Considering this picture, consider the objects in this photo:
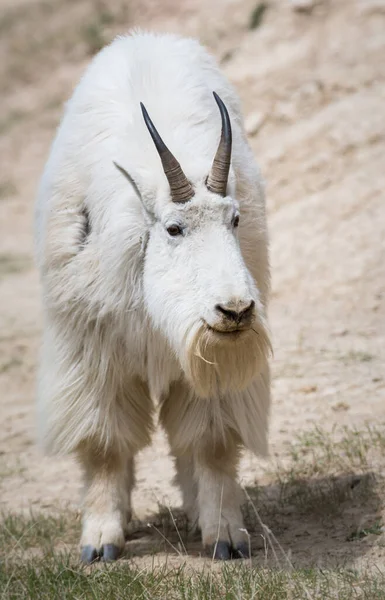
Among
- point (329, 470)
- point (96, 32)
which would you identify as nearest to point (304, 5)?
point (96, 32)

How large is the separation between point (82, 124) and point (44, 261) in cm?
69

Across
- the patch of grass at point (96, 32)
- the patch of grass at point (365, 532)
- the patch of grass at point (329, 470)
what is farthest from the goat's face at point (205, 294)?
the patch of grass at point (96, 32)

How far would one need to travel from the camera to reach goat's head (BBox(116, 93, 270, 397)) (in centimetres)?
389

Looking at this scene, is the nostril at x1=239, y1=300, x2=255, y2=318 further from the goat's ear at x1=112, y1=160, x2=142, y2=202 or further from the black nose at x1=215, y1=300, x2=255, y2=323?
the goat's ear at x1=112, y1=160, x2=142, y2=202

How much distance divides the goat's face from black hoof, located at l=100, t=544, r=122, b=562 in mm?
965

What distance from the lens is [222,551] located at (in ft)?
15.1

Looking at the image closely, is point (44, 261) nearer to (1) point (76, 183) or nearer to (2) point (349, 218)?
(1) point (76, 183)

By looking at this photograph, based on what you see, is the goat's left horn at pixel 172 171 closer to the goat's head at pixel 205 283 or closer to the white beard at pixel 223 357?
the goat's head at pixel 205 283

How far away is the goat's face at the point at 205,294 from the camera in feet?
12.7

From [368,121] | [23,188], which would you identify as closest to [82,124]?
[368,121]

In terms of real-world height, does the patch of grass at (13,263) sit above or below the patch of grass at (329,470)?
above

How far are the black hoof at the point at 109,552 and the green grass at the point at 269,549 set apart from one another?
0.28 ft

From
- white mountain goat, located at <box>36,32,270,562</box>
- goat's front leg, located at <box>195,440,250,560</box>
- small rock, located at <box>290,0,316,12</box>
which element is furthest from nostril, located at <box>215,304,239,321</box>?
small rock, located at <box>290,0,316,12</box>

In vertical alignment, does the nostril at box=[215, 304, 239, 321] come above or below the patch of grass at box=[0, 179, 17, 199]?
above
